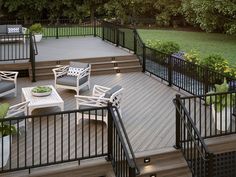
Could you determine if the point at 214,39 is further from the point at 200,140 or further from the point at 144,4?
the point at 200,140

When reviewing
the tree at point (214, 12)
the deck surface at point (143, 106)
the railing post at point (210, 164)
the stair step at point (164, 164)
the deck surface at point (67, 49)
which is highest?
the tree at point (214, 12)

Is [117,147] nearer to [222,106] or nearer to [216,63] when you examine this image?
[222,106]

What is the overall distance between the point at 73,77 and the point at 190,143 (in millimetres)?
4980

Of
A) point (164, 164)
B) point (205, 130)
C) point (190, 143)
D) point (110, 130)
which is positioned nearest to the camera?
point (110, 130)

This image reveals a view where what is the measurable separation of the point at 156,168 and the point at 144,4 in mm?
23260

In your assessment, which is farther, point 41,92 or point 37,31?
point 37,31

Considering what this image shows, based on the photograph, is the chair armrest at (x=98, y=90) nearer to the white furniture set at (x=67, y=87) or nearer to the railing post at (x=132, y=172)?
the white furniture set at (x=67, y=87)

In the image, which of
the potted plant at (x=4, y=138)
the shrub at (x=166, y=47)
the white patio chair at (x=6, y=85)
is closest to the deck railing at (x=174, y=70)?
the shrub at (x=166, y=47)

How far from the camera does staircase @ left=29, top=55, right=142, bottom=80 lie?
1308 centimetres

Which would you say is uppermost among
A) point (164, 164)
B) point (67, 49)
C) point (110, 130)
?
point (67, 49)

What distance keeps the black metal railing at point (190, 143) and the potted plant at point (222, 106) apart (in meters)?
0.90

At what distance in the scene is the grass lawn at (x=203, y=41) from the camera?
17.7m

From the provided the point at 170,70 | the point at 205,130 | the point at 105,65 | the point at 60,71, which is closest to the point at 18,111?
the point at 205,130

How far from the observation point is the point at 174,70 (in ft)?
38.5
